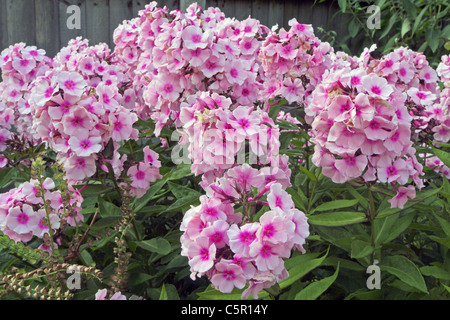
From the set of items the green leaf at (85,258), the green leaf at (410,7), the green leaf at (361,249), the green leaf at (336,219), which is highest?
the green leaf at (410,7)

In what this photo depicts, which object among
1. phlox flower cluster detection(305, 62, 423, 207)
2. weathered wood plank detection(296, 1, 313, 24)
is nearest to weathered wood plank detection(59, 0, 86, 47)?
weathered wood plank detection(296, 1, 313, 24)

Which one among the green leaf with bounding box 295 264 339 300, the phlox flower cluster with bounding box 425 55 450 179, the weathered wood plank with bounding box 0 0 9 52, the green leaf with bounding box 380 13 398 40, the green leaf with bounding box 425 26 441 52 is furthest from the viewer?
the green leaf with bounding box 380 13 398 40

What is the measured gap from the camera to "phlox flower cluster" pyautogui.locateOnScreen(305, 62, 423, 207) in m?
1.17

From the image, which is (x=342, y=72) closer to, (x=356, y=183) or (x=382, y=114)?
(x=382, y=114)

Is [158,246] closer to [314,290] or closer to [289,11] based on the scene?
[314,290]

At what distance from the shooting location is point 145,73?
81.8 inches

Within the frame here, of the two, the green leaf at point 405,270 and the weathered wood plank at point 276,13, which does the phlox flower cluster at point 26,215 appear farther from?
the weathered wood plank at point 276,13

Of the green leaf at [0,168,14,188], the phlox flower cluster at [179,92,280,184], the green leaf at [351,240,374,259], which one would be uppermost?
the phlox flower cluster at [179,92,280,184]

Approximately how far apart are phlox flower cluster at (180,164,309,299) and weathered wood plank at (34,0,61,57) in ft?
10.8

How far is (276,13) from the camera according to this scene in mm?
4746

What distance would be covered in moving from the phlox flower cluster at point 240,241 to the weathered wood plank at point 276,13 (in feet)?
13.0

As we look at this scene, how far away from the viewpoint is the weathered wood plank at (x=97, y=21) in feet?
13.0

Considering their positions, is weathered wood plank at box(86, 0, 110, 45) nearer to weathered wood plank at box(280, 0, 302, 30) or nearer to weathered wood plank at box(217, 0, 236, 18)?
weathered wood plank at box(217, 0, 236, 18)

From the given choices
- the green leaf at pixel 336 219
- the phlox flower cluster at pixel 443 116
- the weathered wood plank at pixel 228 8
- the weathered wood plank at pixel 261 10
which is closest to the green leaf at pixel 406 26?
the weathered wood plank at pixel 261 10
